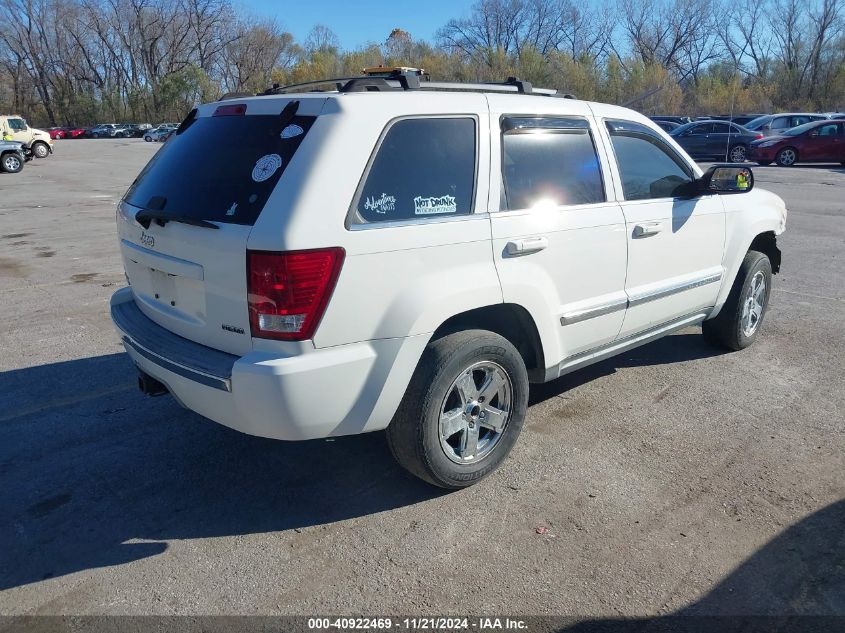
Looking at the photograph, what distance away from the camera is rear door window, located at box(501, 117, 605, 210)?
367 centimetres

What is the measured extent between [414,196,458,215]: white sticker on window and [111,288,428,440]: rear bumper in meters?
0.59

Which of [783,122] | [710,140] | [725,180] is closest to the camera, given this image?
[725,180]

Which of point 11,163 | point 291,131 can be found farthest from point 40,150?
point 291,131

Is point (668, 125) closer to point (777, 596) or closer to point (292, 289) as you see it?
point (777, 596)

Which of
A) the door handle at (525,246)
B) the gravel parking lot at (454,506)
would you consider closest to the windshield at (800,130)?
the gravel parking lot at (454,506)

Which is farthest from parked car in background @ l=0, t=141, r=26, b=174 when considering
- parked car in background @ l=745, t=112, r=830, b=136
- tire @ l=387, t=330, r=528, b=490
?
parked car in background @ l=745, t=112, r=830, b=136

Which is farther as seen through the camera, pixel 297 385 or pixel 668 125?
pixel 668 125

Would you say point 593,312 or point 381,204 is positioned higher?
point 381,204

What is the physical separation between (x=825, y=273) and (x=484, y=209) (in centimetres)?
659

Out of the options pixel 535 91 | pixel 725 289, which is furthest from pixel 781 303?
pixel 535 91

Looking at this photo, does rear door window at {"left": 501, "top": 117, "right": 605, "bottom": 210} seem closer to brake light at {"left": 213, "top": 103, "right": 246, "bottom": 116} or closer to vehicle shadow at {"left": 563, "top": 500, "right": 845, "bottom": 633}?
brake light at {"left": 213, "top": 103, "right": 246, "bottom": 116}

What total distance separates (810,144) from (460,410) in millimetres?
25455

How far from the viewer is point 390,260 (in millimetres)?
3055

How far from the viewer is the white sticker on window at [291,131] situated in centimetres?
311
